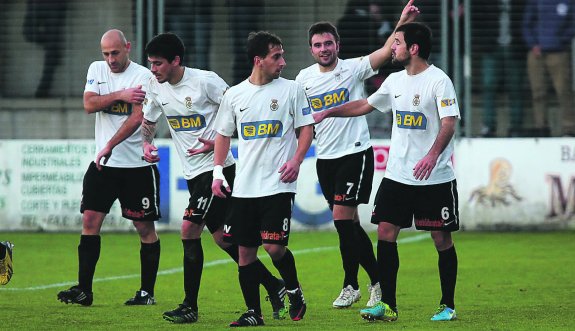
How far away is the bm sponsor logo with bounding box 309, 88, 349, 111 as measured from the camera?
1108 centimetres

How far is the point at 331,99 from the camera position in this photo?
1109cm

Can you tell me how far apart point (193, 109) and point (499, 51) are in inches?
360

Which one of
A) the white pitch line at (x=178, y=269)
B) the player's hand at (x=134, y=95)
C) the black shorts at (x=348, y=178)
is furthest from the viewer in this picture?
the white pitch line at (x=178, y=269)

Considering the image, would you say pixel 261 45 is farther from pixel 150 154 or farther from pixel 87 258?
pixel 87 258

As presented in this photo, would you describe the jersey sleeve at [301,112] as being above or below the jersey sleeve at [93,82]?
below

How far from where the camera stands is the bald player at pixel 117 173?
10812 mm

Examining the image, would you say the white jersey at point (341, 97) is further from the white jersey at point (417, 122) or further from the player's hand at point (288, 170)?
the player's hand at point (288, 170)

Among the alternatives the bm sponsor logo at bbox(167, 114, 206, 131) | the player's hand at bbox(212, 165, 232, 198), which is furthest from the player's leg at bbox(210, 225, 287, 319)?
the bm sponsor logo at bbox(167, 114, 206, 131)

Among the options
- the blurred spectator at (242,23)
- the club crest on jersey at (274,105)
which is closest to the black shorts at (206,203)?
the club crest on jersey at (274,105)

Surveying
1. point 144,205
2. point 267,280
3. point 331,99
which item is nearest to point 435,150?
point 267,280

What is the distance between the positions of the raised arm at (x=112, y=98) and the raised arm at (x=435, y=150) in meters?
2.52

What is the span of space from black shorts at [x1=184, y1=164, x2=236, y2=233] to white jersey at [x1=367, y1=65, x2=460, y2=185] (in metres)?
1.22

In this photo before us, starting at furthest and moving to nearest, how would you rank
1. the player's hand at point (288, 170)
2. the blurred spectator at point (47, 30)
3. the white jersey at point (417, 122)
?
1. the blurred spectator at point (47, 30)
2. the white jersey at point (417, 122)
3. the player's hand at point (288, 170)

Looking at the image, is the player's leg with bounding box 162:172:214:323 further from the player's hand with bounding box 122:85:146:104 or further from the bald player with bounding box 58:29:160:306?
the bald player with bounding box 58:29:160:306
